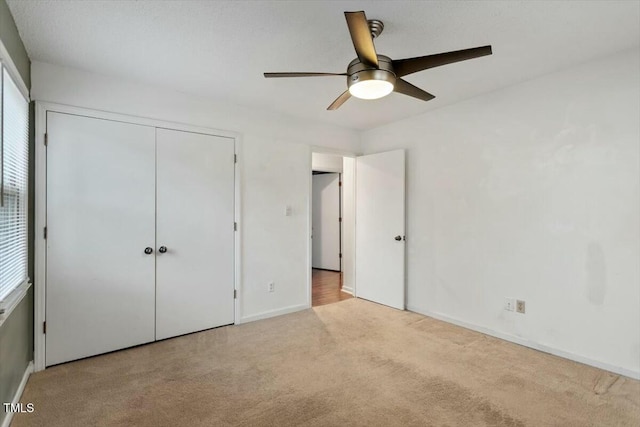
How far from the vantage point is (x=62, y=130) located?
2600 mm

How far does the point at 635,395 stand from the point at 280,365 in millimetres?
2456

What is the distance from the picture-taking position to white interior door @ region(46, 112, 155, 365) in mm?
2582

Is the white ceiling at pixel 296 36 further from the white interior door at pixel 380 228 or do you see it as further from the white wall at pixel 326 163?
the white wall at pixel 326 163

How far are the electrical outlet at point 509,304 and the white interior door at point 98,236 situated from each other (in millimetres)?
3321

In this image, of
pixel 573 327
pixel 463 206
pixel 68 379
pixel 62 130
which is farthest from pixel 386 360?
pixel 62 130

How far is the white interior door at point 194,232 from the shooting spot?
3062mm

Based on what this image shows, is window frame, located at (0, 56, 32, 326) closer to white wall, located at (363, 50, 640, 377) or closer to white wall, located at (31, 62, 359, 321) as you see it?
white wall, located at (31, 62, 359, 321)

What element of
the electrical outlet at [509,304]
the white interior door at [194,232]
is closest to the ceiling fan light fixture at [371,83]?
the white interior door at [194,232]

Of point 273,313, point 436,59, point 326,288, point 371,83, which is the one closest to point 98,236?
point 273,313

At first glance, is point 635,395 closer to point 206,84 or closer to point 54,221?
point 206,84

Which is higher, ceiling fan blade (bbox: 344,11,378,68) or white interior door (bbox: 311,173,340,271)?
ceiling fan blade (bbox: 344,11,378,68)

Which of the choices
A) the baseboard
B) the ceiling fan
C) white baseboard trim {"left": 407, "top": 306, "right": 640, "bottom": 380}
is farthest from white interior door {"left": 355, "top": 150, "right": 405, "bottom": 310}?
the ceiling fan

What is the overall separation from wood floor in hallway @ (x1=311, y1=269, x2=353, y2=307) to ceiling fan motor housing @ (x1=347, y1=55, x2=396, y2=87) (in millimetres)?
3056

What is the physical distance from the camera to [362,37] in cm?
158
